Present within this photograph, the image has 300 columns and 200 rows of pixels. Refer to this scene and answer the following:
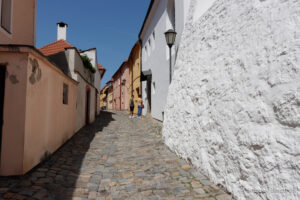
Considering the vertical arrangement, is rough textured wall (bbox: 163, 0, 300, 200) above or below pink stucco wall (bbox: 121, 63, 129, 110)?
below

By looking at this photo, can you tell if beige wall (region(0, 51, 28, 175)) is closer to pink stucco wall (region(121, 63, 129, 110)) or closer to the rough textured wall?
the rough textured wall

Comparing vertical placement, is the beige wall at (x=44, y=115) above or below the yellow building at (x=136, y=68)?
below

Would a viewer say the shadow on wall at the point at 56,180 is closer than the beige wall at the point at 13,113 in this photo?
Yes

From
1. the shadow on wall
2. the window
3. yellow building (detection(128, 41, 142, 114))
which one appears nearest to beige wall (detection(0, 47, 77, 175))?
the shadow on wall

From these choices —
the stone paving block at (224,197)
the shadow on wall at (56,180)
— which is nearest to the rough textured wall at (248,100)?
the stone paving block at (224,197)

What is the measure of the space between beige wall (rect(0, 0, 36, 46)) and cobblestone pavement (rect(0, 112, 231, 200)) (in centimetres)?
353

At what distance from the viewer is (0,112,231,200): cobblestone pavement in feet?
11.4

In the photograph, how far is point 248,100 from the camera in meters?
3.13


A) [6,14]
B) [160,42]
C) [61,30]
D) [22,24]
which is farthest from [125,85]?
[6,14]

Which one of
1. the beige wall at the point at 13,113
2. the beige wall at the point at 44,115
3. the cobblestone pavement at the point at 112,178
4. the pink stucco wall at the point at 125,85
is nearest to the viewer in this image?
the cobblestone pavement at the point at 112,178

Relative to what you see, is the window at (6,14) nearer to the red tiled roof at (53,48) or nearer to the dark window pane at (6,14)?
the dark window pane at (6,14)

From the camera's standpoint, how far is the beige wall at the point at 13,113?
13.1 ft

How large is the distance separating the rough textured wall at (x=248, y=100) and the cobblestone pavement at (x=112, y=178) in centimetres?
46

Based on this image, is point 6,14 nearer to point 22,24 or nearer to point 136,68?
point 22,24
